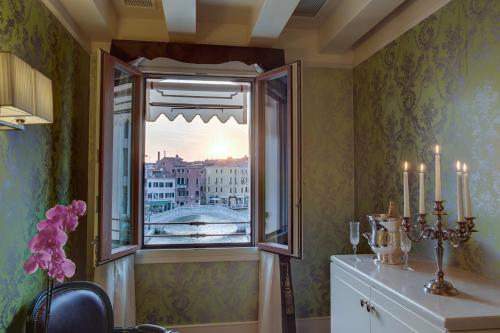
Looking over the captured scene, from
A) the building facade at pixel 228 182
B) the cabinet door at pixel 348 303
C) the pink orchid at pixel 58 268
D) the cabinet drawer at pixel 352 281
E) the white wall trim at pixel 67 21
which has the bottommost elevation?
the cabinet door at pixel 348 303

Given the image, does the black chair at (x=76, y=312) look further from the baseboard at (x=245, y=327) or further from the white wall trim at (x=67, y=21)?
the white wall trim at (x=67, y=21)

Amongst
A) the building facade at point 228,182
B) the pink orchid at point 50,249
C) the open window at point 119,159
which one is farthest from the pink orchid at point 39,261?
the building facade at point 228,182

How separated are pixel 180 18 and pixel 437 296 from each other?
2.22m

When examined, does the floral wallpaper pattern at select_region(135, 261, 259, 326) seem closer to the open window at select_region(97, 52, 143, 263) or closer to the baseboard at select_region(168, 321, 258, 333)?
the baseboard at select_region(168, 321, 258, 333)

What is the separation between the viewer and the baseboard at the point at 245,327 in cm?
281

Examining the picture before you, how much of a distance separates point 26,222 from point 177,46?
166 cm

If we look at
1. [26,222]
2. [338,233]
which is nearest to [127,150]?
[26,222]

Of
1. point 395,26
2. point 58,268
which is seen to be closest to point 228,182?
point 395,26

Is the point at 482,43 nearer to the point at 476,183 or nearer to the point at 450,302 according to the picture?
the point at 476,183

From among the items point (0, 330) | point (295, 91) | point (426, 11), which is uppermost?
point (426, 11)

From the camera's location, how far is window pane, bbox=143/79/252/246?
2939 mm

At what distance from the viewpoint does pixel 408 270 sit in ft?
5.73

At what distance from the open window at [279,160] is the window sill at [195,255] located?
0.52ft

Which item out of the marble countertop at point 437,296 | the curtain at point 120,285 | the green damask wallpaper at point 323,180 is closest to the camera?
the marble countertop at point 437,296
